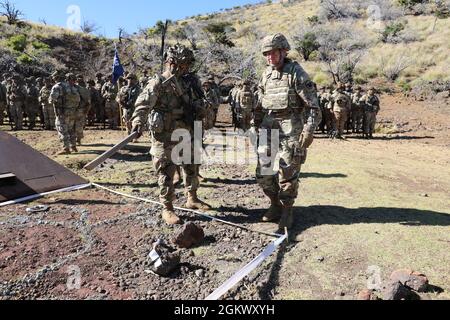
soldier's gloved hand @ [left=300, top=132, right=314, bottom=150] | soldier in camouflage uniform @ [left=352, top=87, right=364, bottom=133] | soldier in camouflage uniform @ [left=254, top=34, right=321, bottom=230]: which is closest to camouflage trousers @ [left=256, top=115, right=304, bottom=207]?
soldier in camouflage uniform @ [left=254, top=34, right=321, bottom=230]

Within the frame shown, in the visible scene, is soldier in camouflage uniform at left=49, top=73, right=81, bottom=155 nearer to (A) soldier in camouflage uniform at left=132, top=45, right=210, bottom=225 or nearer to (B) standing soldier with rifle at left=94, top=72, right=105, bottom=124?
(A) soldier in camouflage uniform at left=132, top=45, right=210, bottom=225

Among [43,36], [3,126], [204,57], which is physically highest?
[43,36]

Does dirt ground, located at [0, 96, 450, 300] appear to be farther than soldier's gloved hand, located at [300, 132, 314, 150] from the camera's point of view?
No

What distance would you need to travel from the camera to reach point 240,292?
348 centimetres

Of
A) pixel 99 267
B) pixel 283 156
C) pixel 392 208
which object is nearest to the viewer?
pixel 99 267

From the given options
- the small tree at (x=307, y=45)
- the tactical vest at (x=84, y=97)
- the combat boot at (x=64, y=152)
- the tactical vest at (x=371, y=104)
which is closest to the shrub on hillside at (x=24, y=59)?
the small tree at (x=307, y=45)

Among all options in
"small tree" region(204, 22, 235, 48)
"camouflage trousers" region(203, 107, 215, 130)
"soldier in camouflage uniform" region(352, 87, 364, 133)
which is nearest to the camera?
"camouflage trousers" region(203, 107, 215, 130)

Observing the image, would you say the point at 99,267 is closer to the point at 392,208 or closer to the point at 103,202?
the point at 103,202

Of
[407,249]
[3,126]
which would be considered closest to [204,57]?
[3,126]

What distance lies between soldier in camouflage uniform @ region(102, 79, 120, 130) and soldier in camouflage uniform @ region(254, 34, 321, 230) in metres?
10.9

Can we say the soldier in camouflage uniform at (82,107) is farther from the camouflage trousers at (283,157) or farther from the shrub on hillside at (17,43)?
the shrub on hillside at (17,43)

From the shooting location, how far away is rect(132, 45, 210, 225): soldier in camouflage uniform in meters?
4.78

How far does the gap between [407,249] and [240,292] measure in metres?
1.87

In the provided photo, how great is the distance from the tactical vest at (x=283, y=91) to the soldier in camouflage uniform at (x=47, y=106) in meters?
10.6
